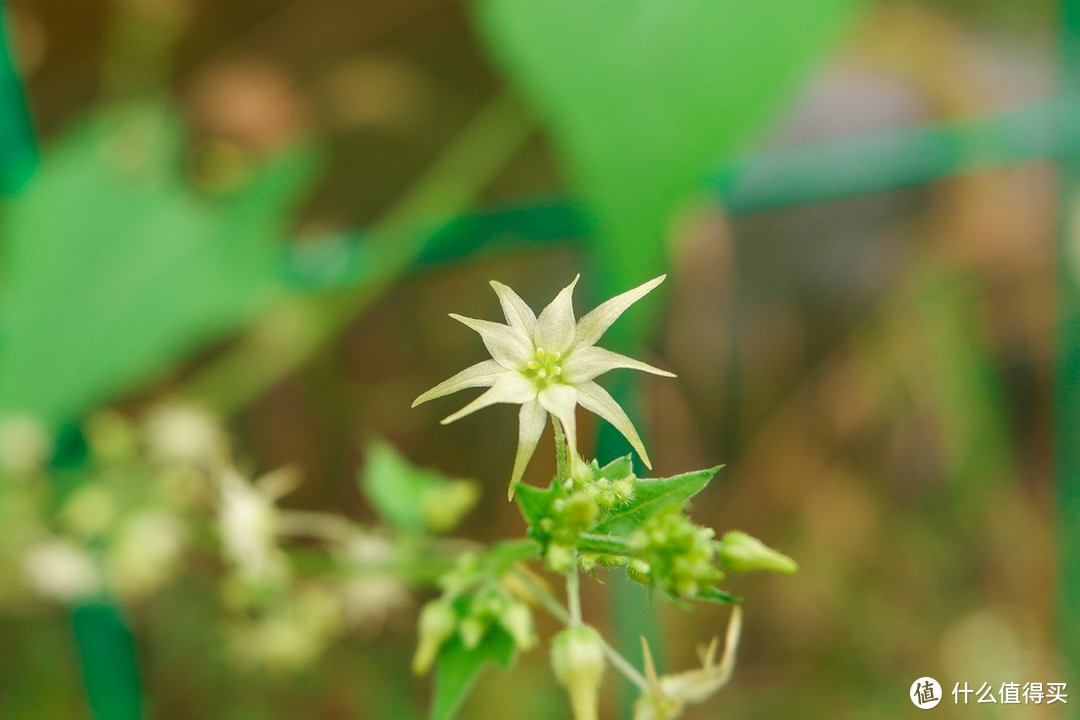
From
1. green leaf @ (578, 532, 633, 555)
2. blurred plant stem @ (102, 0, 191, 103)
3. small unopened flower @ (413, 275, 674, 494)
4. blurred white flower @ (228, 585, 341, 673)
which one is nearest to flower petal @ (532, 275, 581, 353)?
small unopened flower @ (413, 275, 674, 494)

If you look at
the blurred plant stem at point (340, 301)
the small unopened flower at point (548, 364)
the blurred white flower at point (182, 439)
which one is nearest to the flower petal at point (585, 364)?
the small unopened flower at point (548, 364)

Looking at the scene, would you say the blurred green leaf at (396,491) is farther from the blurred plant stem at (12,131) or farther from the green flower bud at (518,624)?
the blurred plant stem at (12,131)

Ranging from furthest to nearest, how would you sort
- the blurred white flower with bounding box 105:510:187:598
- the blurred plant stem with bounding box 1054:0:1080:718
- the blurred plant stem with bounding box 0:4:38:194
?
the blurred plant stem with bounding box 1054:0:1080:718
the blurred plant stem with bounding box 0:4:38:194
the blurred white flower with bounding box 105:510:187:598

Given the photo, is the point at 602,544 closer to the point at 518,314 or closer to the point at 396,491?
the point at 518,314

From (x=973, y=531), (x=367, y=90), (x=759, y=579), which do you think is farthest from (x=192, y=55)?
(x=973, y=531)

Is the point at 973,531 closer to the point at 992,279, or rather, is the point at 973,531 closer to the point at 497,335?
the point at 992,279

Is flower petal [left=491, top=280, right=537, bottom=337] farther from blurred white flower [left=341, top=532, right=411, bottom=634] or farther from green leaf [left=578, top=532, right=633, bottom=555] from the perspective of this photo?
blurred white flower [left=341, top=532, right=411, bottom=634]

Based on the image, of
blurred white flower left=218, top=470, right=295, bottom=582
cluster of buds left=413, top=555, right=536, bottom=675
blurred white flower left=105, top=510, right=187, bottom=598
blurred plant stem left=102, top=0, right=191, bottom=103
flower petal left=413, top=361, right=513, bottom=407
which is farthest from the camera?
blurred plant stem left=102, top=0, right=191, bottom=103
